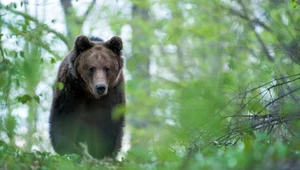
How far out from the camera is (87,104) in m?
9.37

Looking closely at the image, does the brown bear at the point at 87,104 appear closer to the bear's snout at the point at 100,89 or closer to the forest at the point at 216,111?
the bear's snout at the point at 100,89

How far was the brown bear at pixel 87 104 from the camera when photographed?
29.9 feet

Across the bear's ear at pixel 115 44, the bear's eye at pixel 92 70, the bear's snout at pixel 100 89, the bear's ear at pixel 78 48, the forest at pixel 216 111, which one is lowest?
the forest at pixel 216 111

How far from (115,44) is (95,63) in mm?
504

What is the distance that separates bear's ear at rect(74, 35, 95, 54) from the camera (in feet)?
30.7

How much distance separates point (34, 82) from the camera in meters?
6.41

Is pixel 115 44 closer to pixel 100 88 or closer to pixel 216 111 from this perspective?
pixel 100 88

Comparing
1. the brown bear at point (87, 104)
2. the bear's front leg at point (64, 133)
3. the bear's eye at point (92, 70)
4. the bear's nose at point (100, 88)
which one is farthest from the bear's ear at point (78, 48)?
the bear's front leg at point (64, 133)

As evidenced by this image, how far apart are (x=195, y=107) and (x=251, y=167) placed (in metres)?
0.99

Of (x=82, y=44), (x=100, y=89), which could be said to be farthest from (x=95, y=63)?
(x=100, y=89)

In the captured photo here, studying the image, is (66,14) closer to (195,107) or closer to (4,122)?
(4,122)

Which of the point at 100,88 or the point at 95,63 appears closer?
the point at 100,88

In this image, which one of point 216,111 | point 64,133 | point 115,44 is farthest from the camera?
point 115,44

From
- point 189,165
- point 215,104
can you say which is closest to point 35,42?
point 215,104
